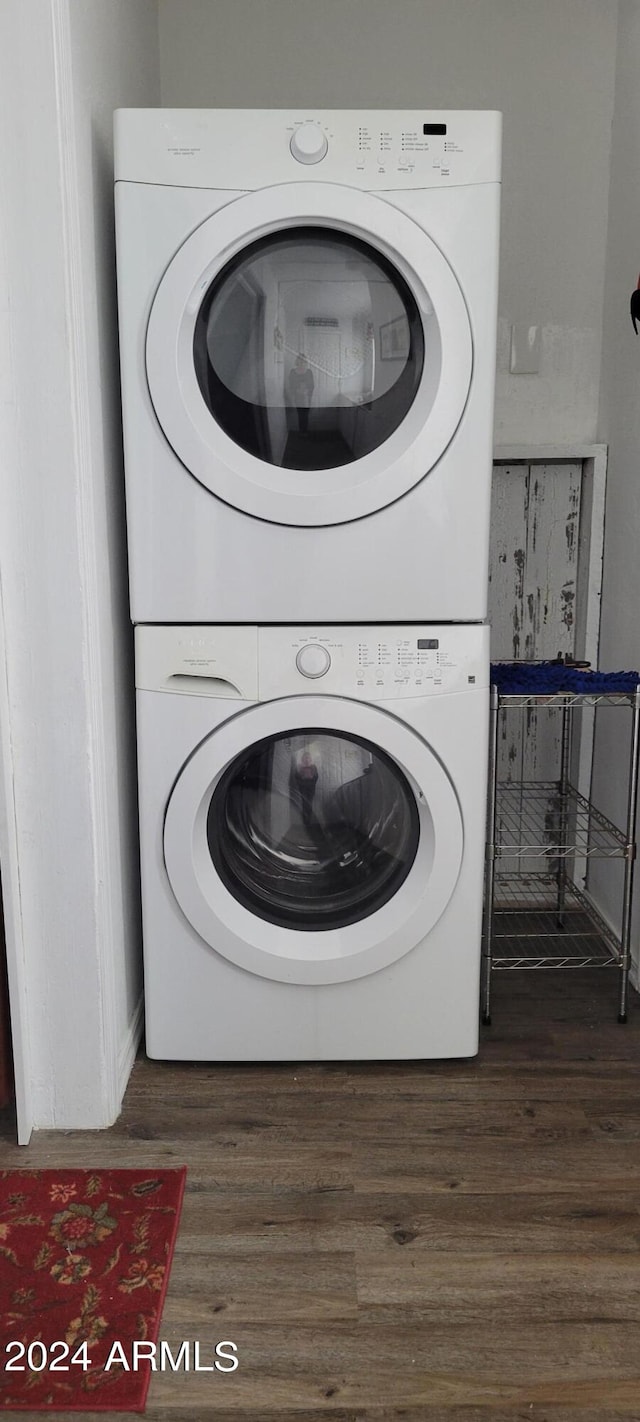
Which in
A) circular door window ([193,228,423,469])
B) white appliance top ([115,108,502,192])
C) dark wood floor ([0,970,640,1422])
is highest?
white appliance top ([115,108,502,192])

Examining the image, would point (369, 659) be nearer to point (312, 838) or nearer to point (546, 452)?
point (312, 838)

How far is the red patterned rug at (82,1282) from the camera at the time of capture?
1225mm

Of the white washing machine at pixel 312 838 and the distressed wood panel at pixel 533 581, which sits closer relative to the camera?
the white washing machine at pixel 312 838

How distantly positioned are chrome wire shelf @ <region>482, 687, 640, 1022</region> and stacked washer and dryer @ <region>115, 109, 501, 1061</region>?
289 millimetres

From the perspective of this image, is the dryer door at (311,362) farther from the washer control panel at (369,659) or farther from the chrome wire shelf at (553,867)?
the chrome wire shelf at (553,867)

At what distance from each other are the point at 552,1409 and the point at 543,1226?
1.03 feet

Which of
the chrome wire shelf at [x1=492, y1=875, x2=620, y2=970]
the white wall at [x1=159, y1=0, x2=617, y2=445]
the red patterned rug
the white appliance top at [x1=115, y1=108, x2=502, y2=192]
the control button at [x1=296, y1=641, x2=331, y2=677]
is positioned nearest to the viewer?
the red patterned rug

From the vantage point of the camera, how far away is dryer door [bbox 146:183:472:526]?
166 cm

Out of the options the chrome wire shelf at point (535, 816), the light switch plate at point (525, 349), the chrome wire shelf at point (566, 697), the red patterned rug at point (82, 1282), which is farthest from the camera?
the chrome wire shelf at point (535, 816)

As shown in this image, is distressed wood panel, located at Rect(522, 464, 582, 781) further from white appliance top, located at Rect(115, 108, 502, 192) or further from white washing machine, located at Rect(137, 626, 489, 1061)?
white appliance top, located at Rect(115, 108, 502, 192)

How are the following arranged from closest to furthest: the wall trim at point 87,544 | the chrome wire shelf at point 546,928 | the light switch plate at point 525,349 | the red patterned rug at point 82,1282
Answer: the red patterned rug at point 82,1282, the wall trim at point 87,544, the chrome wire shelf at point 546,928, the light switch plate at point 525,349

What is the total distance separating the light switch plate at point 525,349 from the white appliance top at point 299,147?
907 mm

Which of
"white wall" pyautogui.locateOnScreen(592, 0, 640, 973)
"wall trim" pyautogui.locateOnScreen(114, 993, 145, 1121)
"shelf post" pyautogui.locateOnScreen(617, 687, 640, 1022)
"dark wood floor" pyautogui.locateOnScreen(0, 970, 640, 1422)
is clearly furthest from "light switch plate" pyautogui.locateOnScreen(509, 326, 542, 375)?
→ "wall trim" pyautogui.locateOnScreen(114, 993, 145, 1121)

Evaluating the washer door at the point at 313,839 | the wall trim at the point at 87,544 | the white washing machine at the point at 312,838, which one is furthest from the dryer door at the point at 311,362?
the washer door at the point at 313,839
